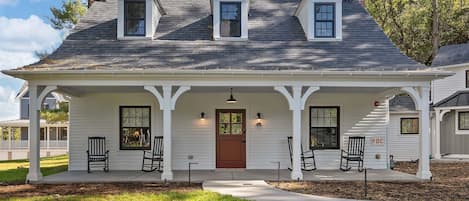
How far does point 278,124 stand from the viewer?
40.9 ft

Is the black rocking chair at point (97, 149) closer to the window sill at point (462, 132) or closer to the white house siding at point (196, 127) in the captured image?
the white house siding at point (196, 127)

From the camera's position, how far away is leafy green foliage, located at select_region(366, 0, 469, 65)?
25.0 meters

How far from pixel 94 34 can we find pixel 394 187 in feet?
28.4

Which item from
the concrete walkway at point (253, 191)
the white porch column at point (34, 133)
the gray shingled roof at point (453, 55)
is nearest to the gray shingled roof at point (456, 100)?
the gray shingled roof at point (453, 55)

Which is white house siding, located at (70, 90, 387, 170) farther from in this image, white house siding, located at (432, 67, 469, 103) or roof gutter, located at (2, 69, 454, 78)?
white house siding, located at (432, 67, 469, 103)

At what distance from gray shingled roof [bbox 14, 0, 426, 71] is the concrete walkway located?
2.63 meters

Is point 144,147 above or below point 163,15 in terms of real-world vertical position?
below

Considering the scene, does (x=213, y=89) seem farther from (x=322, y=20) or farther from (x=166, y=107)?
(x=322, y=20)

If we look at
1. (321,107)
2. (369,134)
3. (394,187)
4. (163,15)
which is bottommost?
(394,187)

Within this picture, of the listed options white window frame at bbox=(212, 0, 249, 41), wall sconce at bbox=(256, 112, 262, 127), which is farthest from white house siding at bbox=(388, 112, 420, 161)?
white window frame at bbox=(212, 0, 249, 41)

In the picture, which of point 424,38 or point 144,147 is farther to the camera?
point 424,38

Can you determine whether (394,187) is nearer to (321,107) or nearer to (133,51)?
(321,107)

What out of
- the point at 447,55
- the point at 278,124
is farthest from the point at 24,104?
the point at 447,55

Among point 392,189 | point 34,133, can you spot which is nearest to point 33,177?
point 34,133
